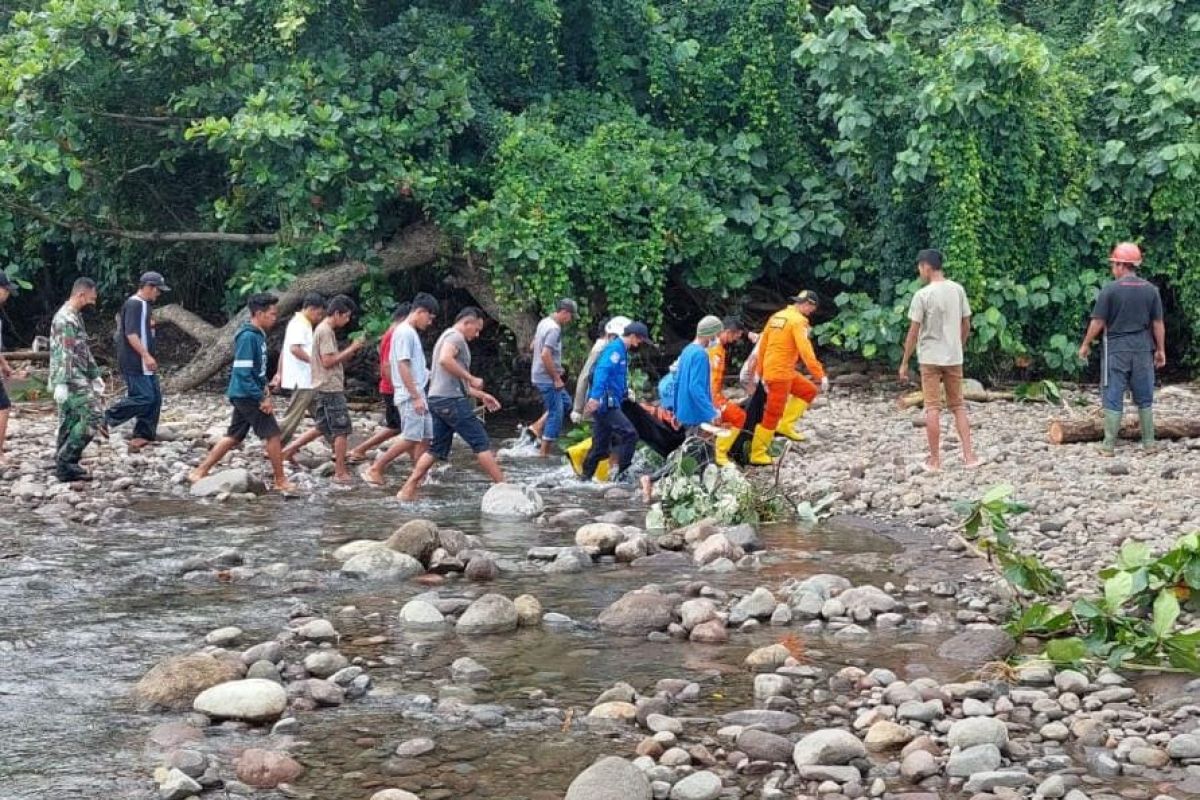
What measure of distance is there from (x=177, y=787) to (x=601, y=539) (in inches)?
190

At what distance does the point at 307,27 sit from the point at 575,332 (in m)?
4.88

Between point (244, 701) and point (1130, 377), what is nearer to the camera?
point (244, 701)

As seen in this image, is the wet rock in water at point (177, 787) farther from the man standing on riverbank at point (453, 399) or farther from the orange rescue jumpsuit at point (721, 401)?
the orange rescue jumpsuit at point (721, 401)

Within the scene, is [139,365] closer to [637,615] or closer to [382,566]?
[382,566]

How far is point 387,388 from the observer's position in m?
13.4

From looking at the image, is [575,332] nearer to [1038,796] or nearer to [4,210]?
[4,210]

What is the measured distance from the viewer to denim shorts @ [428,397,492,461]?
11523 mm

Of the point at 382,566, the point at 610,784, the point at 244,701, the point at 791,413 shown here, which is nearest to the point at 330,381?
the point at 382,566

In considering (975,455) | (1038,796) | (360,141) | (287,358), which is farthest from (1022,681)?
(360,141)

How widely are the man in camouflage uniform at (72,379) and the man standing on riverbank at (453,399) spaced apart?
2.79 meters

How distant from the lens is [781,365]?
503 inches

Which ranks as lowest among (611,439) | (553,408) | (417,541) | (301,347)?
(417,541)

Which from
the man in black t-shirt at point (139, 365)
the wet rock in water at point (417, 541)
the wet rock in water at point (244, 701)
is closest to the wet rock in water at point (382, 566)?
the wet rock in water at point (417, 541)

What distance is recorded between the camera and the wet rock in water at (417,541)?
9281 mm
